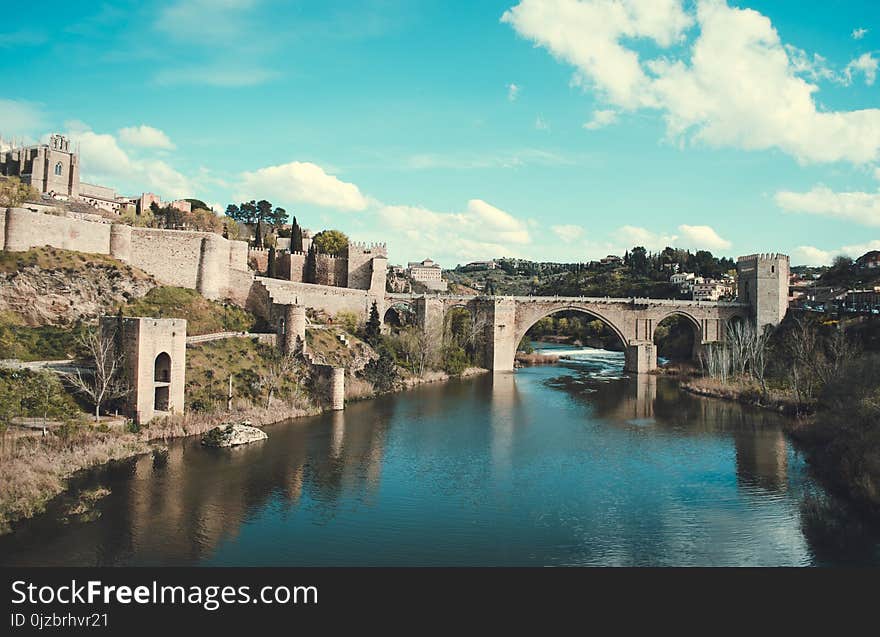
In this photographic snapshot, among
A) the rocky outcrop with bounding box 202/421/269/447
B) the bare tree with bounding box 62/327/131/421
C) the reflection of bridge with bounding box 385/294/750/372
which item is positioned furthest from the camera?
the reflection of bridge with bounding box 385/294/750/372

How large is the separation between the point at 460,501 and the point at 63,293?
1662cm

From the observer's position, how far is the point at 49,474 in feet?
45.6

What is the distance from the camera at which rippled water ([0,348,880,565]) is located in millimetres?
11266

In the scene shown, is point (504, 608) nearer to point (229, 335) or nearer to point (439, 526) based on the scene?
point (439, 526)

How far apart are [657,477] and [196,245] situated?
20824mm

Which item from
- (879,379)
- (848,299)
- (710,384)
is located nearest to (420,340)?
(710,384)

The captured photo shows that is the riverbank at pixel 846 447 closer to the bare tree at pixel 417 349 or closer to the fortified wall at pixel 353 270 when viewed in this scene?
the bare tree at pixel 417 349

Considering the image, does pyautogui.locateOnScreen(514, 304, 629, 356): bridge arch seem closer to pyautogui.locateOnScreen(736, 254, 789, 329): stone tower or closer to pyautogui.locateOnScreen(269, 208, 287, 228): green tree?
pyautogui.locateOnScreen(736, 254, 789, 329): stone tower

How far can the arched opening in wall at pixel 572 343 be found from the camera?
47.6 metres

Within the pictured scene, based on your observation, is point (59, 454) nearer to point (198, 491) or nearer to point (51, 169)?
point (198, 491)

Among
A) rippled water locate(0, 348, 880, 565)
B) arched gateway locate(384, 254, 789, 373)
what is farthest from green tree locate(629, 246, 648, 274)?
rippled water locate(0, 348, 880, 565)

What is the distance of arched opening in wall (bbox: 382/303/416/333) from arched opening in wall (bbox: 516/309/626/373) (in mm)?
10208

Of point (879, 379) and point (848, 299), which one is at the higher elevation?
point (848, 299)

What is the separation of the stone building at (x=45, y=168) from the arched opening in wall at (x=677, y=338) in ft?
130
